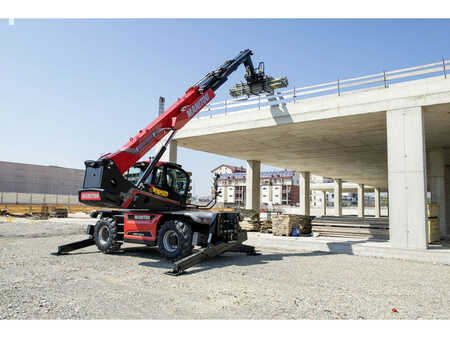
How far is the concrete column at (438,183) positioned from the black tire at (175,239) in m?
15.3

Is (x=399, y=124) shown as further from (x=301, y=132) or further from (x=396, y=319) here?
(x=396, y=319)

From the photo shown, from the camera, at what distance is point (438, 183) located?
17797mm

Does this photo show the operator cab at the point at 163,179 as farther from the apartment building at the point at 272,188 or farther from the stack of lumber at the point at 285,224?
the apartment building at the point at 272,188

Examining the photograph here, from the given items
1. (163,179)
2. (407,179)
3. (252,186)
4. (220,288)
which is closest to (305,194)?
(252,186)

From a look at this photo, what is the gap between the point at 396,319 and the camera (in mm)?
4703

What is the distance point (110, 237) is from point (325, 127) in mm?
10130

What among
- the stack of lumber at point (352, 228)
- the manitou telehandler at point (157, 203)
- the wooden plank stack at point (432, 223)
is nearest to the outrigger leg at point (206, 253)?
the manitou telehandler at point (157, 203)

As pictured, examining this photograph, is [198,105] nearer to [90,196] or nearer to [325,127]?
[90,196]

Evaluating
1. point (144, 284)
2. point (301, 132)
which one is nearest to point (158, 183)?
point (144, 284)

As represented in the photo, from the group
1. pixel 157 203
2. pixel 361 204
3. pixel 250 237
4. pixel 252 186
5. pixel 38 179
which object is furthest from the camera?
pixel 38 179

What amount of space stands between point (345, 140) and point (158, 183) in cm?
1124

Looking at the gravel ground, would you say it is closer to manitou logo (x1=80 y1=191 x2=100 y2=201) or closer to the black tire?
the black tire

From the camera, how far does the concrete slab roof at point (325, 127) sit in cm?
1129

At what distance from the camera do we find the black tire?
8.75 meters
